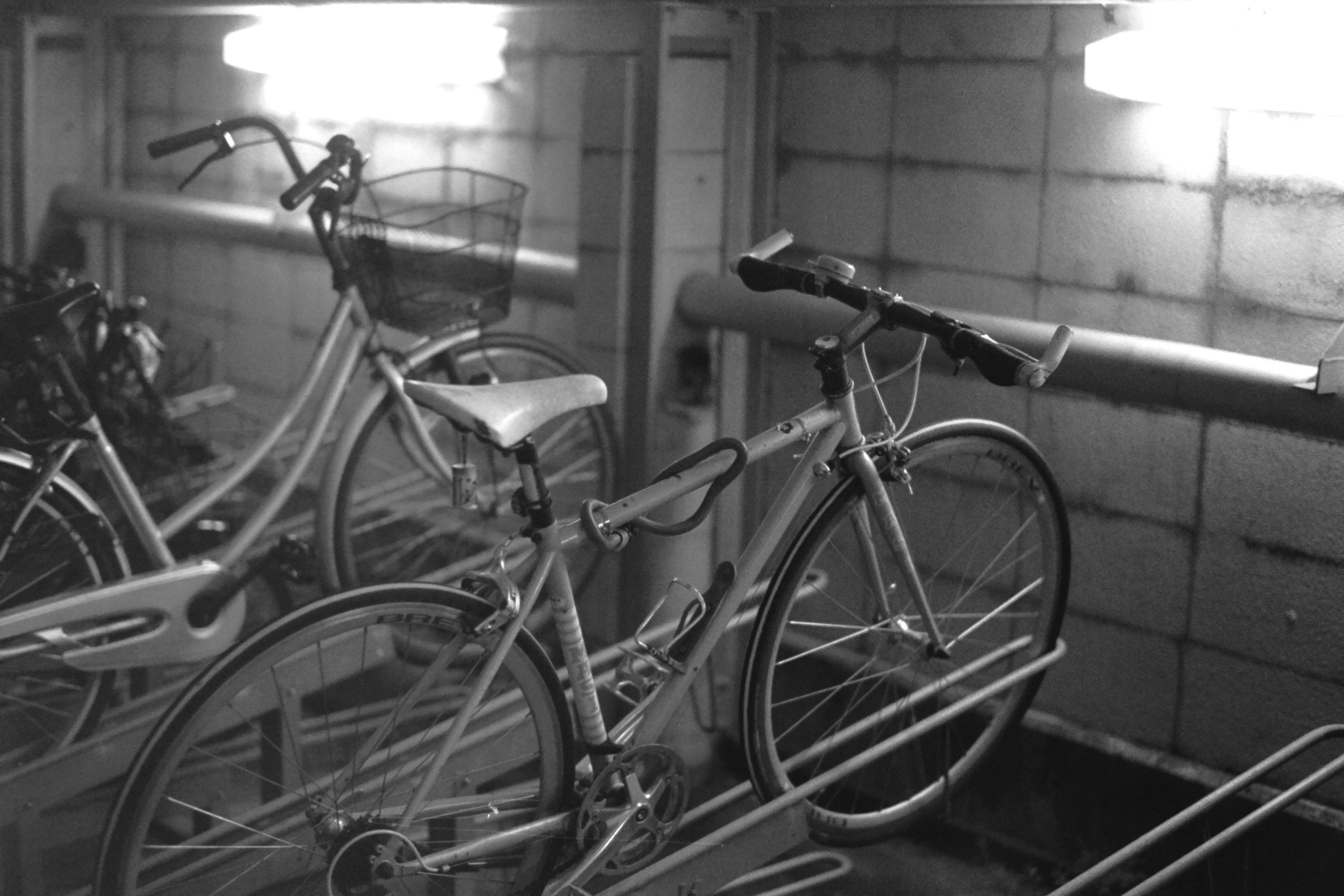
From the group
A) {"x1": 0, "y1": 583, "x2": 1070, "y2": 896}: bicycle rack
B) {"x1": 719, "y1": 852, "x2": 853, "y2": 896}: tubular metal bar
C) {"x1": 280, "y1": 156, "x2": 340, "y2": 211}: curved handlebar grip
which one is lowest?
{"x1": 719, "y1": 852, "x2": 853, "y2": 896}: tubular metal bar

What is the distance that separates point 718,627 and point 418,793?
61 centimetres

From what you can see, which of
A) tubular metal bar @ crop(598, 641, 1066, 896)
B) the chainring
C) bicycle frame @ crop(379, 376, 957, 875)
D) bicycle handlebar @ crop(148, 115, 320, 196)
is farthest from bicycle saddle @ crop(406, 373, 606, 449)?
bicycle handlebar @ crop(148, 115, 320, 196)

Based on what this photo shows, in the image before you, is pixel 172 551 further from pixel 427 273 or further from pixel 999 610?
pixel 999 610

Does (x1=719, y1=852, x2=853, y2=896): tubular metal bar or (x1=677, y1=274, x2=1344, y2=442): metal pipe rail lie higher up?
(x1=677, y1=274, x2=1344, y2=442): metal pipe rail

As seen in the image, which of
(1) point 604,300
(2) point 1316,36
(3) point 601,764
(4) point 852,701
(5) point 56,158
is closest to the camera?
(2) point 1316,36

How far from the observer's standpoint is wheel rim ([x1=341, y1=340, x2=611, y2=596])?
3.81 meters

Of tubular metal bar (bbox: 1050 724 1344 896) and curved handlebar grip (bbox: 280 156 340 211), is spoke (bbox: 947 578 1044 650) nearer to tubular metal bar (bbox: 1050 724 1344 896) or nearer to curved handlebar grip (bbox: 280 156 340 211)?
tubular metal bar (bbox: 1050 724 1344 896)

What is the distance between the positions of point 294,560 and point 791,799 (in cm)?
150

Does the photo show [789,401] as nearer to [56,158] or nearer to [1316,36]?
[1316,36]

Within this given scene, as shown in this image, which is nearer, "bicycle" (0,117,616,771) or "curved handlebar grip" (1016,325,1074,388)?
"curved handlebar grip" (1016,325,1074,388)

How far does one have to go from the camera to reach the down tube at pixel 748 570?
270cm

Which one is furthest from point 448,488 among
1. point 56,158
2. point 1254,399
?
point 56,158

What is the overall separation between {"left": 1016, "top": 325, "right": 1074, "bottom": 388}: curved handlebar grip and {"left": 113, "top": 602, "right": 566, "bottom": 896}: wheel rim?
0.94m

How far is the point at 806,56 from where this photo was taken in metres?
3.60
